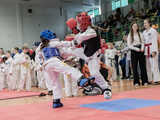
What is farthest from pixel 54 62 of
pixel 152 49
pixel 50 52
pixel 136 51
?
pixel 152 49

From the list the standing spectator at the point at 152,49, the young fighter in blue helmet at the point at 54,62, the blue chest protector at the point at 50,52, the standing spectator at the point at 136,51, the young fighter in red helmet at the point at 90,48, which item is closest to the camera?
the young fighter in blue helmet at the point at 54,62

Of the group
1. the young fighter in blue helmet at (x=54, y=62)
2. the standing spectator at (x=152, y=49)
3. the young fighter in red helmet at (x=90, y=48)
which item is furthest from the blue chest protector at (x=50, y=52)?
the standing spectator at (x=152, y=49)

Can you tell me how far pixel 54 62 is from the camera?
4172mm

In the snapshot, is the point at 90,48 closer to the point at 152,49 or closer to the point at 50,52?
the point at 50,52

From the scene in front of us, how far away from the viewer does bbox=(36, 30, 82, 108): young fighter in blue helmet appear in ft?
13.6

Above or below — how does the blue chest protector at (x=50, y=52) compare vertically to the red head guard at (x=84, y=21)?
below

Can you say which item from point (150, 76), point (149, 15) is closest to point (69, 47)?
point (150, 76)

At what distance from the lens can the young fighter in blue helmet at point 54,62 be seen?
4137 mm

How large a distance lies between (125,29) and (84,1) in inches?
236

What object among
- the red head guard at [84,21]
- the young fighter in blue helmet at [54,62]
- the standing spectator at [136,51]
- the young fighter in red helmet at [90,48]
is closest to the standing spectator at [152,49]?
the standing spectator at [136,51]

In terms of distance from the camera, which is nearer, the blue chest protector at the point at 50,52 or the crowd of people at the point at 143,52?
the blue chest protector at the point at 50,52

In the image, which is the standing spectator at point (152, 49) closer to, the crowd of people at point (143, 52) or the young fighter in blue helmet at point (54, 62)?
the crowd of people at point (143, 52)

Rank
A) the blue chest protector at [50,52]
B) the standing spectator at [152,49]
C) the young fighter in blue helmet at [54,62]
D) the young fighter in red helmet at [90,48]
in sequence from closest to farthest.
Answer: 1. the young fighter in blue helmet at [54,62]
2. the blue chest protector at [50,52]
3. the young fighter in red helmet at [90,48]
4. the standing spectator at [152,49]

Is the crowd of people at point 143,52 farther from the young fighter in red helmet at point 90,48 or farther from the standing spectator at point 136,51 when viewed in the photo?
the young fighter in red helmet at point 90,48
